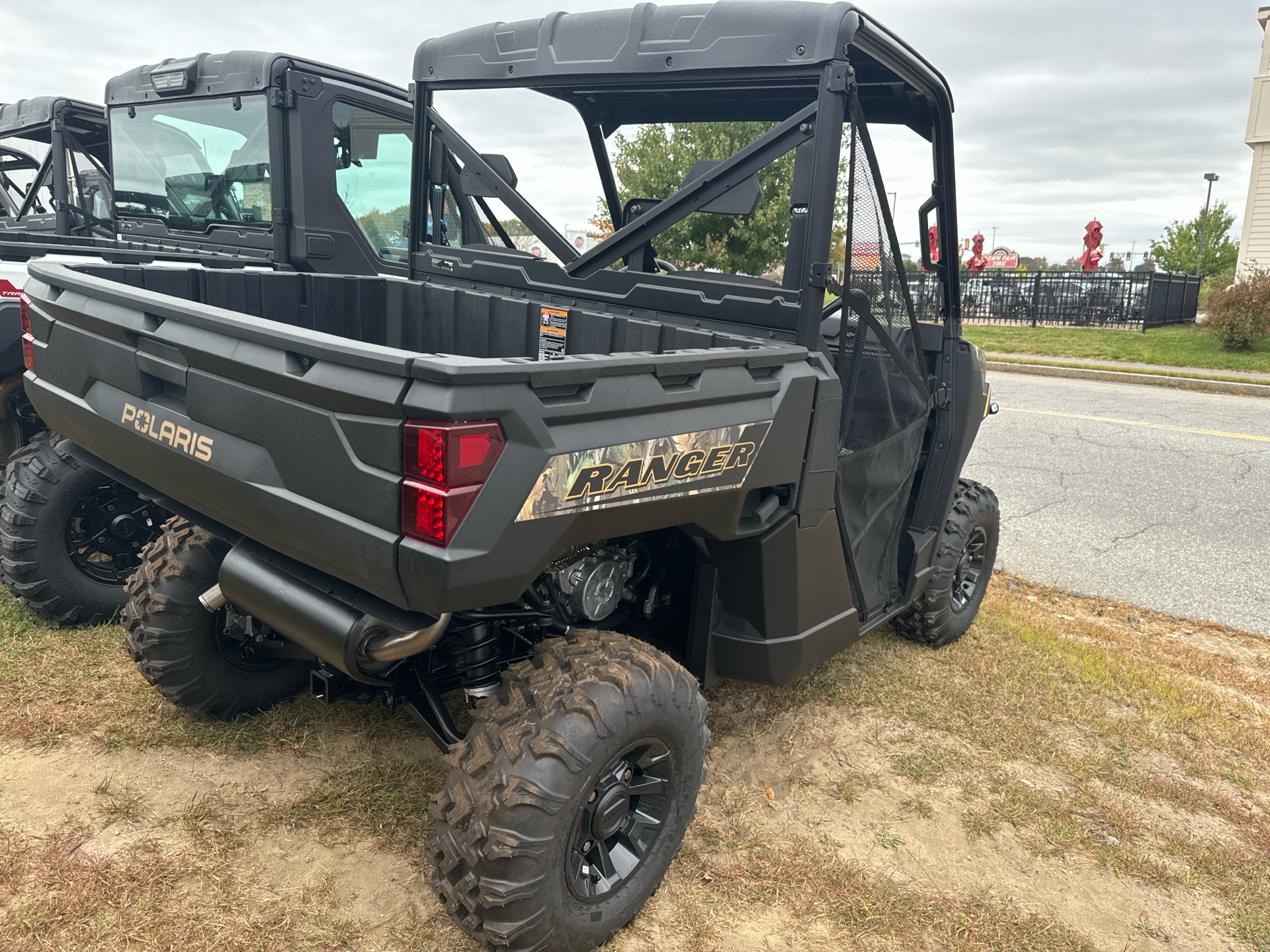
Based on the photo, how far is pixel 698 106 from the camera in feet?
11.5

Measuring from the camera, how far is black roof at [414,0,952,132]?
2.70 meters

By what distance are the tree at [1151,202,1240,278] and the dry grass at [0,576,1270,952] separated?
149ft

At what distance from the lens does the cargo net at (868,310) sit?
2.98 meters

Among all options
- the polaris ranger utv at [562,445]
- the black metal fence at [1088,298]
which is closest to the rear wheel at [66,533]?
the polaris ranger utv at [562,445]

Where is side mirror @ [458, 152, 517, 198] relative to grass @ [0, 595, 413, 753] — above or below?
above

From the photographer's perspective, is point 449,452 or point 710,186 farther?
point 710,186

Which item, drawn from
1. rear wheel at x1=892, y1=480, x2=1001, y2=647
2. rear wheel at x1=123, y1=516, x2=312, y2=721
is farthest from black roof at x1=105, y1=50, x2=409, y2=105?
rear wheel at x1=892, y1=480, x2=1001, y2=647

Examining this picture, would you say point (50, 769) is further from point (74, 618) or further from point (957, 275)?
point (957, 275)

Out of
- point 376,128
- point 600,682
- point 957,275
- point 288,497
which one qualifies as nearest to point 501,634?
point 600,682

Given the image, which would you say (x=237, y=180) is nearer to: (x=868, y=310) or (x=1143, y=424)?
(x=868, y=310)

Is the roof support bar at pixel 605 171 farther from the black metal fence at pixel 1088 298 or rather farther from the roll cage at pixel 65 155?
the black metal fence at pixel 1088 298

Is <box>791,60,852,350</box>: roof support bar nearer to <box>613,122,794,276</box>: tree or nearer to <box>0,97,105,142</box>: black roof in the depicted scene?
<box>613,122,794,276</box>: tree

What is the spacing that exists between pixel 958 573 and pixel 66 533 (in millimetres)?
3974

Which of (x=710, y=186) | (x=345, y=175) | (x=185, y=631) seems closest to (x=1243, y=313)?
(x=345, y=175)
